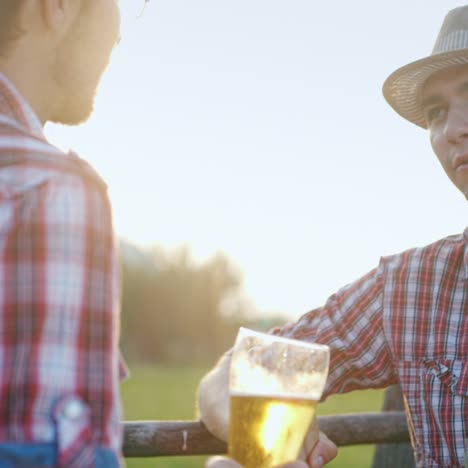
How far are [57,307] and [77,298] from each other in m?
0.03

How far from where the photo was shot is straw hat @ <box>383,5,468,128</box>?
2.43m

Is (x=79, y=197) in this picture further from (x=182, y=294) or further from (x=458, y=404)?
(x=182, y=294)

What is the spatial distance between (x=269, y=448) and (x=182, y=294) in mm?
41822

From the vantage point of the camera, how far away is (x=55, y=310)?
105 cm

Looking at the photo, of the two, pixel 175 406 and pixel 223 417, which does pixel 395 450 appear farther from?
pixel 175 406

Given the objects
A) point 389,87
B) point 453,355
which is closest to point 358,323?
point 453,355

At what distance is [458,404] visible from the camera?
2.23 metres

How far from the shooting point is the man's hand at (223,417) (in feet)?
5.78

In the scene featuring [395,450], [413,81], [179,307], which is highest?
[413,81]

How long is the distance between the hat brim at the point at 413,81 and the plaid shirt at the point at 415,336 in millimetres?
608

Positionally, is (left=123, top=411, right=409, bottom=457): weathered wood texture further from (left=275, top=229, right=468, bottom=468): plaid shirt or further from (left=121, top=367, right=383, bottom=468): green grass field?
(left=121, top=367, right=383, bottom=468): green grass field

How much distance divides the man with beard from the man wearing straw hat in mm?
1353

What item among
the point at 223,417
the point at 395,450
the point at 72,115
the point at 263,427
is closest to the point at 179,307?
the point at 395,450

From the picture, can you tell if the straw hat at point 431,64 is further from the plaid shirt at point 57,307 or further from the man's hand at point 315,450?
the plaid shirt at point 57,307
